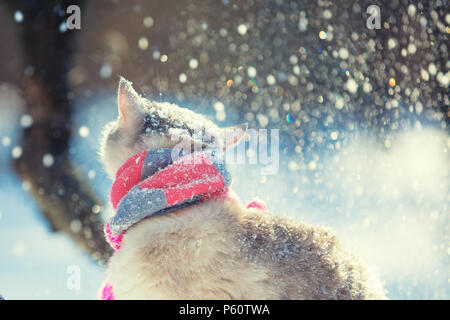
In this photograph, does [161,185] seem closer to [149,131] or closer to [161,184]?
[161,184]

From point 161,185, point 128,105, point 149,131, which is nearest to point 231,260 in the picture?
point 161,185

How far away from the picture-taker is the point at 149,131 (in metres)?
1.45

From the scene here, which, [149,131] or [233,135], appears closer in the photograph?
[149,131]

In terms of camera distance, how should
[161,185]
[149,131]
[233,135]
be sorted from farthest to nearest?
[233,135] < [149,131] < [161,185]

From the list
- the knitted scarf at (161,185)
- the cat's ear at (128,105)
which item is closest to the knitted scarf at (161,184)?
the knitted scarf at (161,185)

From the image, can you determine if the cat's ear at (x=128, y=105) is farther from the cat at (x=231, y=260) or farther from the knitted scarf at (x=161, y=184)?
the cat at (x=231, y=260)

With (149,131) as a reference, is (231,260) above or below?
below

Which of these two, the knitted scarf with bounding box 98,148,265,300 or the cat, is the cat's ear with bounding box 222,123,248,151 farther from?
the cat

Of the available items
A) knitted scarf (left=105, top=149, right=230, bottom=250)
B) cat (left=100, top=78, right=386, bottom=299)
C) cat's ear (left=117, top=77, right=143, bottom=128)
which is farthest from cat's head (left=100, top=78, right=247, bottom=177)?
cat (left=100, top=78, right=386, bottom=299)

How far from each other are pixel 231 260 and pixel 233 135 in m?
0.73

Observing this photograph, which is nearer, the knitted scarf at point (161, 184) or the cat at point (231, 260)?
the cat at point (231, 260)

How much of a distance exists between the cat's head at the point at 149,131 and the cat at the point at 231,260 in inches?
12.8

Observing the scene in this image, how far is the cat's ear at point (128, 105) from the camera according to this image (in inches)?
55.8

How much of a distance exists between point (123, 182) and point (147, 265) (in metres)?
0.36
